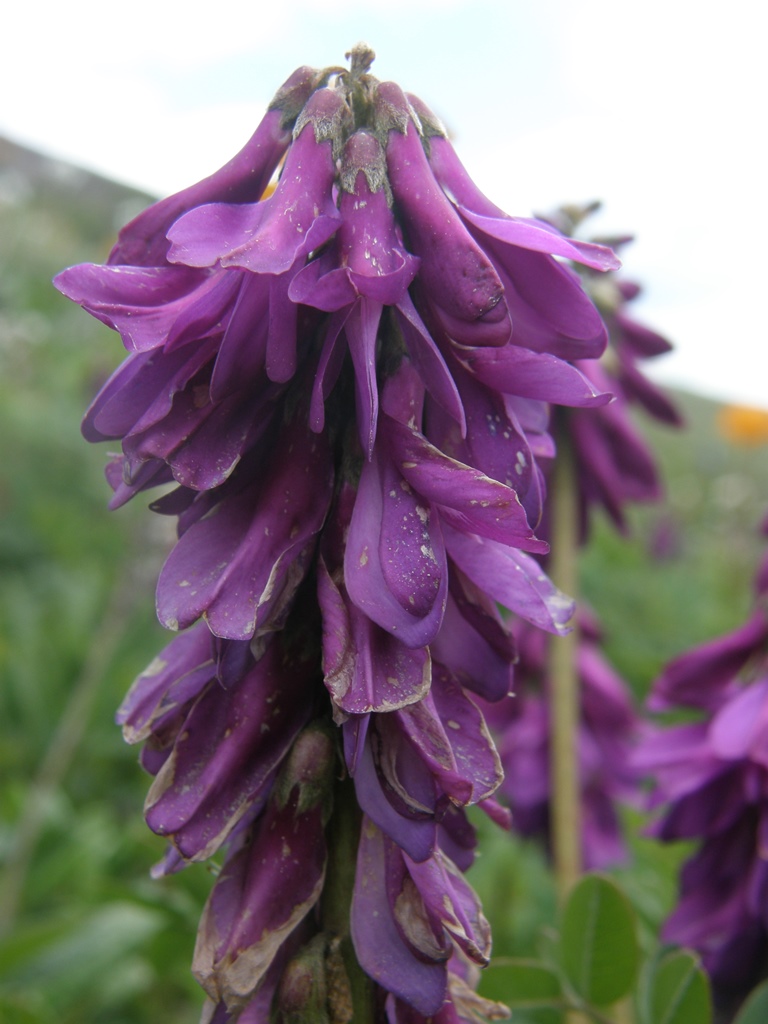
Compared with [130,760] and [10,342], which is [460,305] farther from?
[10,342]

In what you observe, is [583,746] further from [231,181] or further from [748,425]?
[748,425]

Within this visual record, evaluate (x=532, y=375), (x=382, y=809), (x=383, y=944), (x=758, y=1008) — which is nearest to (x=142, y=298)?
(x=532, y=375)

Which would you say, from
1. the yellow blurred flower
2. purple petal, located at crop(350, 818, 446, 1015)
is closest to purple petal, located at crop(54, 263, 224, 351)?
purple petal, located at crop(350, 818, 446, 1015)

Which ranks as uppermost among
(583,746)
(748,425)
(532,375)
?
(532,375)

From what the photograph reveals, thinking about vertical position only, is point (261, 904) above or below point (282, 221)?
below

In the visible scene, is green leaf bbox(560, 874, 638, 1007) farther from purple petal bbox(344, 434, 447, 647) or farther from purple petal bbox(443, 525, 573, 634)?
purple petal bbox(344, 434, 447, 647)
